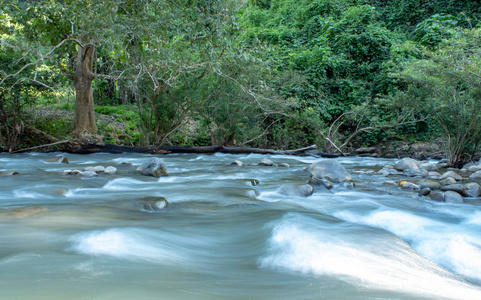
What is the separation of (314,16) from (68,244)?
2190 centimetres

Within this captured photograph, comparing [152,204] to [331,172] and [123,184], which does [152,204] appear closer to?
[123,184]

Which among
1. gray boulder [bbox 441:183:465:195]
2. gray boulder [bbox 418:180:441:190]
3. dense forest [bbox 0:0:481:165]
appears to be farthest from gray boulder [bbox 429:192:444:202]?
dense forest [bbox 0:0:481:165]

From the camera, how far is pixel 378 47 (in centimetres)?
1855

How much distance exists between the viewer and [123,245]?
2.51 metres

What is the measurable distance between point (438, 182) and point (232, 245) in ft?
15.9

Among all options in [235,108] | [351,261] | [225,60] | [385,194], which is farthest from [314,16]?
[351,261]

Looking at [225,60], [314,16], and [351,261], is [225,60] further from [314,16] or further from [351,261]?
[314,16]

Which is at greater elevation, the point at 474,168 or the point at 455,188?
the point at 455,188

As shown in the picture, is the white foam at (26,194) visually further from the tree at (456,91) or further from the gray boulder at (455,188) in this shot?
the tree at (456,91)

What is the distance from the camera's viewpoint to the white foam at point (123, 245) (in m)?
2.36

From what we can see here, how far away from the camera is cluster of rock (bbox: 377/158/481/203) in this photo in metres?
4.98

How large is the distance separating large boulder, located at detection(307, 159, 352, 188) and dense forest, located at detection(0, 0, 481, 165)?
12.5 ft

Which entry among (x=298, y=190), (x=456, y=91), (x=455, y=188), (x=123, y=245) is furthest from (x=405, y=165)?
(x=123, y=245)

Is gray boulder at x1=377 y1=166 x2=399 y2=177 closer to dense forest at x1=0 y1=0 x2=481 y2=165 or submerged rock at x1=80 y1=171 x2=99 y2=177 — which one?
dense forest at x1=0 y1=0 x2=481 y2=165
